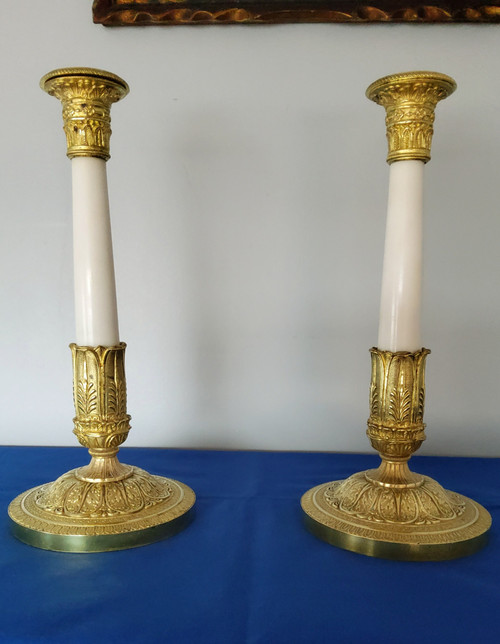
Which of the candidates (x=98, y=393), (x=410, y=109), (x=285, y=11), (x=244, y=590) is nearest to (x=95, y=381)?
(x=98, y=393)

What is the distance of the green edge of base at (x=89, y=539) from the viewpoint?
0.81 m

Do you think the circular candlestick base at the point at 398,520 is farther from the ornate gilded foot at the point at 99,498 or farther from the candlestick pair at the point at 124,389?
the ornate gilded foot at the point at 99,498

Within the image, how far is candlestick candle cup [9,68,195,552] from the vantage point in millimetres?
837

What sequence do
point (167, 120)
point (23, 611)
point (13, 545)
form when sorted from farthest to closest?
point (167, 120) < point (13, 545) < point (23, 611)

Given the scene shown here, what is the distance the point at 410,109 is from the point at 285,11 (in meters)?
0.52

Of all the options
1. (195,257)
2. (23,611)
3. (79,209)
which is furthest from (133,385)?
(23,611)

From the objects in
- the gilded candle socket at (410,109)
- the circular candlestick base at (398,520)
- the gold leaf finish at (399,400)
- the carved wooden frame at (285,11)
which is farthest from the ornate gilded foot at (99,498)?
the carved wooden frame at (285,11)

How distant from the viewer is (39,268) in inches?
A: 50.6

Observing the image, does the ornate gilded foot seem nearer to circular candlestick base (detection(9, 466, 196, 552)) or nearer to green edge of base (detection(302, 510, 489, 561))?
circular candlestick base (detection(9, 466, 196, 552))

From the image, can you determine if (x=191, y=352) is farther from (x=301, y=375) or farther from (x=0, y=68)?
(x=0, y=68)

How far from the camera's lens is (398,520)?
33.3 inches

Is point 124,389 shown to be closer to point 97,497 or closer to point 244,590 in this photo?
point 97,497

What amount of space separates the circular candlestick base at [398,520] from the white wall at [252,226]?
38 centimetres

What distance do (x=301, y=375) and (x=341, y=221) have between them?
0.36m
